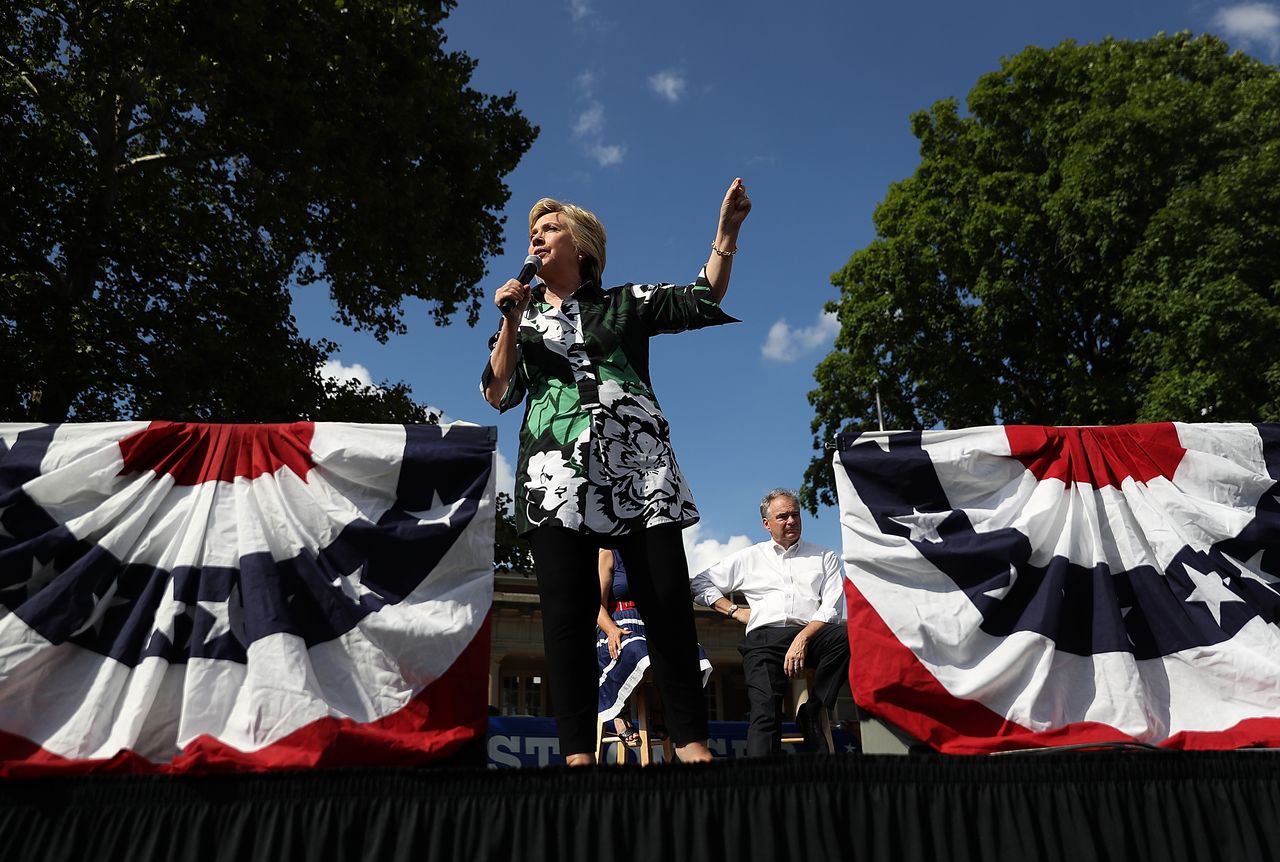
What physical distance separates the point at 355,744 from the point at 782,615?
267 cm

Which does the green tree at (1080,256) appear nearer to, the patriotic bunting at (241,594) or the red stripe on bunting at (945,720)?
the red stripe on bunting at (945,720)

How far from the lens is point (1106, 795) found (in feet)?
7.32

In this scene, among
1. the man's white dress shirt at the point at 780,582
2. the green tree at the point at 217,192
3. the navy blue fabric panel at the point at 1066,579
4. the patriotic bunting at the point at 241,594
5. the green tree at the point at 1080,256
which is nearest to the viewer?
the patriotic bunting at the point at 241,594

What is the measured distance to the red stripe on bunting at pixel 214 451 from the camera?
2699mm

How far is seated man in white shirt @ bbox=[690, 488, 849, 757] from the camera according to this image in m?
4.19

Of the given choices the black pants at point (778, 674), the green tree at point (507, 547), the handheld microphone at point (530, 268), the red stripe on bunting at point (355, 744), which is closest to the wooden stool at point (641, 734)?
the black pants at point (778, 674)

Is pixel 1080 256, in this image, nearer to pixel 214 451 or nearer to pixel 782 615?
pixel 782 615

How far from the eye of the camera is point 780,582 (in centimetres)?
459

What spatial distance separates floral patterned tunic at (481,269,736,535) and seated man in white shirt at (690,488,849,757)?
6.89ft

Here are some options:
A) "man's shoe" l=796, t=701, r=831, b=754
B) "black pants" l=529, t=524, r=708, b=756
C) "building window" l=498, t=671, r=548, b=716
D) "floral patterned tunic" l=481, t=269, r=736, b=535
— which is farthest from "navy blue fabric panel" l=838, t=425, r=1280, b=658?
"building window" l=498, t=671, r=548, b=716

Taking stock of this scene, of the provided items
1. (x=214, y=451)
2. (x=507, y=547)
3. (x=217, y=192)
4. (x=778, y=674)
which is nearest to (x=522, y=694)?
(x=507, y=547)

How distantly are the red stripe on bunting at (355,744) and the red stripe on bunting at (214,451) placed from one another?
32.1 inches

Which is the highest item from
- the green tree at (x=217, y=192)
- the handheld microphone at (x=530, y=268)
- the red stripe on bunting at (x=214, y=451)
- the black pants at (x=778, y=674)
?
the green tree at (x=217, y=192)

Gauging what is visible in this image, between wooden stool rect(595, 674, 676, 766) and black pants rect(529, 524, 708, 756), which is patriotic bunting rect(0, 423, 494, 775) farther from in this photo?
wooden stool rect(595, 674, 676, 766)
